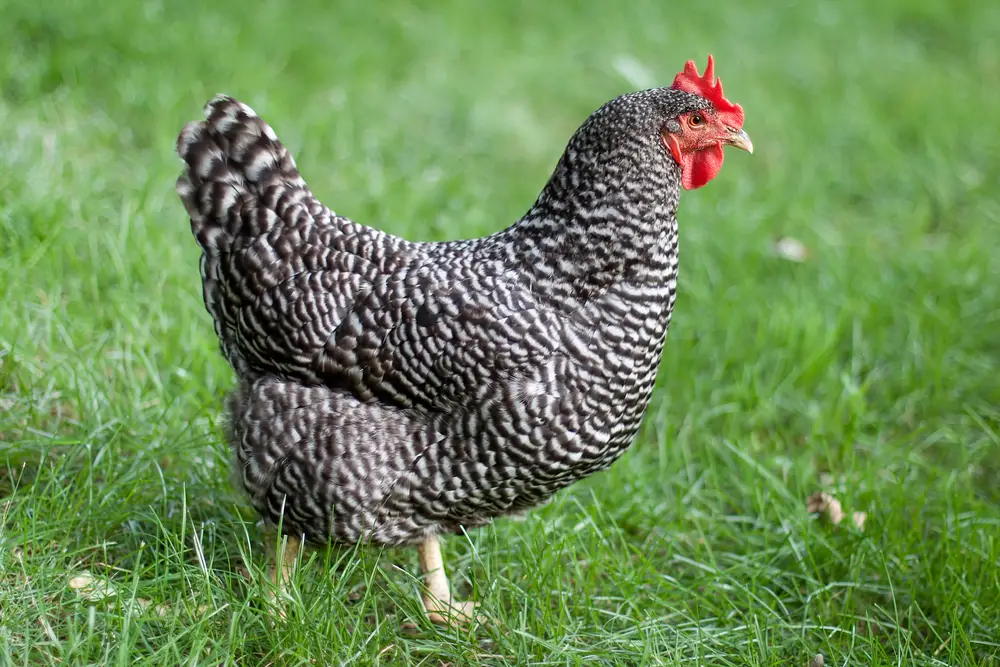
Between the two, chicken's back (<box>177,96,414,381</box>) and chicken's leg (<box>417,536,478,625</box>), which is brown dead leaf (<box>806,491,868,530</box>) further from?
chicken's back (<box>177,96,414,381</box>)

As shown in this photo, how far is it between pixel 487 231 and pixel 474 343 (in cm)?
234

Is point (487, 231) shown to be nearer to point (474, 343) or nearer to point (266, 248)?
point (266, 248)

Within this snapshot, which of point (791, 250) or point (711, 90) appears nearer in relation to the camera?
point (711, 90)

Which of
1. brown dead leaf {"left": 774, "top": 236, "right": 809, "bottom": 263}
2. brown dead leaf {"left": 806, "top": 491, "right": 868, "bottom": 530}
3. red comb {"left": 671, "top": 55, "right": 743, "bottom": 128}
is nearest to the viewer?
red comb {"left": 671, "top": 55, "right": 743, "bottom": 128}

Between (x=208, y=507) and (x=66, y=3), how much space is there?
11.4 ft

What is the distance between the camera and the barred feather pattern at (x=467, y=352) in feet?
8.61

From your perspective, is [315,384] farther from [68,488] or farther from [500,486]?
[68,488]

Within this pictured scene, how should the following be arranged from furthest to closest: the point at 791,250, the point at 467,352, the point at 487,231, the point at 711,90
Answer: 1. the point at 791,250
2. the point at 487,231
3. the point at 711,90
4. the point at 467,352

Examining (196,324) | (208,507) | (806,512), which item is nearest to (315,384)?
(208,507)

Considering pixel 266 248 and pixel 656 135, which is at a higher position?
pixel 656 135

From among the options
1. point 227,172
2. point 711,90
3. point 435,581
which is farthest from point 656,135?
point 435,581

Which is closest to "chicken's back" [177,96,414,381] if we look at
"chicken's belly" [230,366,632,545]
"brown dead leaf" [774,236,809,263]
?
"chicken's belly" [230,366,632,545]

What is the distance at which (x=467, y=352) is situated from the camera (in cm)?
263

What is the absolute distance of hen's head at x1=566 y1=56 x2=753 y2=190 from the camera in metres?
2.63
